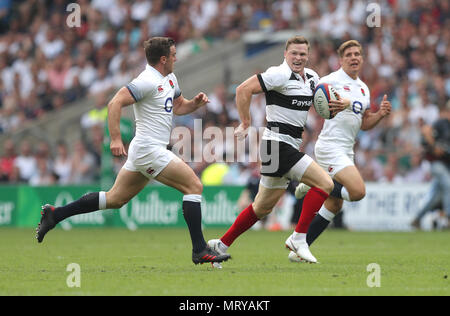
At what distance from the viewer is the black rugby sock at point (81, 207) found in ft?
32.9

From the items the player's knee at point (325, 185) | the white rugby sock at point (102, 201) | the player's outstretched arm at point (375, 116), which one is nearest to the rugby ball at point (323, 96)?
the player's outstretched arm at point (375, 116)

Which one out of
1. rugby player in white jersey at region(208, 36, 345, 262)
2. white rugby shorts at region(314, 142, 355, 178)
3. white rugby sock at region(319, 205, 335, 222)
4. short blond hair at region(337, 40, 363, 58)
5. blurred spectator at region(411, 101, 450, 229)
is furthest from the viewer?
blurred spectator at region(411, 101, 450, 229)

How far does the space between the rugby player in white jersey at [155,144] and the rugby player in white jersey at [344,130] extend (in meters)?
1.92

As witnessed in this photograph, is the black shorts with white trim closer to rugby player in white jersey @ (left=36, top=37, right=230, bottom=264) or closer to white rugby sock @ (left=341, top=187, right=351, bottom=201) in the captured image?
rugby player in white jersey @ (left=36, top=37, right=230, bottom=264)

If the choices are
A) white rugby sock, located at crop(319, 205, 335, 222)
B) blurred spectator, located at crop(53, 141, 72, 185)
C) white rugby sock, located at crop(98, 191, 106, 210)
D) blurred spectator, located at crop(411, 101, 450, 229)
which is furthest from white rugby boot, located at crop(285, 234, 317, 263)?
blurred spectator, located at crop(53, 141, 72, 185)

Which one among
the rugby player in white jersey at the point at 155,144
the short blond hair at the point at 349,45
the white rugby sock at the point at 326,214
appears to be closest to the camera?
the rugby player in white jersey at the point at 155,144

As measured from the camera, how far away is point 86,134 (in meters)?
23.0

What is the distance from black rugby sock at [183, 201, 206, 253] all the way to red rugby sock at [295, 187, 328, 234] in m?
1.33

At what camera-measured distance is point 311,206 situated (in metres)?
10.2

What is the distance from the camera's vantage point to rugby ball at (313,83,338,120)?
10420mm

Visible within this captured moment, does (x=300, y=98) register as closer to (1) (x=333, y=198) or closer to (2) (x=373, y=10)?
(1) (x=333, y=198)

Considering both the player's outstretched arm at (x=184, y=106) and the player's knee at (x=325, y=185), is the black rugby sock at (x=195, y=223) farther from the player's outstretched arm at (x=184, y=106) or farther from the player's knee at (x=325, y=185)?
the player's knee at (x=325, y=185)

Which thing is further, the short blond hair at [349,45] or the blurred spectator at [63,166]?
the blurred spectator at [63,166]

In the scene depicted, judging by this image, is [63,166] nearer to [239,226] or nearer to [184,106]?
[184,106]
